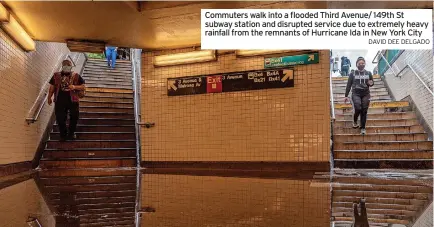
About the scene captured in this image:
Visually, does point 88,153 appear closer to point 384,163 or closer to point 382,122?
point 384,163

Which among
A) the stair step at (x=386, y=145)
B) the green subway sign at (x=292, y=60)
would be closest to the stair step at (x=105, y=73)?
the green subway sign at (x=292, y=60)

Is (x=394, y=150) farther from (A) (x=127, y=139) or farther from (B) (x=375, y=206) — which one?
(A) (x=127, y=139)

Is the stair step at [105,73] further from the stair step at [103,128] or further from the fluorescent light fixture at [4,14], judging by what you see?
the fluorescent light fixture at [4,14]

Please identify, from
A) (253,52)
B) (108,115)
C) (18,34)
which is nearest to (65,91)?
(18,34)

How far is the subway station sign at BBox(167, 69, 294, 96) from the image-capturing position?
7.20 meters

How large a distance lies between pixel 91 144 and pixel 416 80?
326 inches

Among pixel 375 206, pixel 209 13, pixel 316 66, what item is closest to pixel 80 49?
pixel 209 13

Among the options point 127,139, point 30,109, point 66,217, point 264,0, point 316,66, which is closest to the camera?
point 66,217

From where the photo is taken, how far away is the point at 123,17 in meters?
6.00

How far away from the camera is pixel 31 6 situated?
5.55m

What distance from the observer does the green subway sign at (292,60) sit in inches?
274

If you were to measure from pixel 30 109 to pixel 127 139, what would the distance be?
242 centimetres

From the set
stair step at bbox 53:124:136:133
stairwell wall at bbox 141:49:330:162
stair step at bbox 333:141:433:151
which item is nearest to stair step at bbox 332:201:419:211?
stairwell wall at bbox 141:49:330:162

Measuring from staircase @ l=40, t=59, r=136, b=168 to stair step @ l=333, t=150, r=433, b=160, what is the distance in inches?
179
